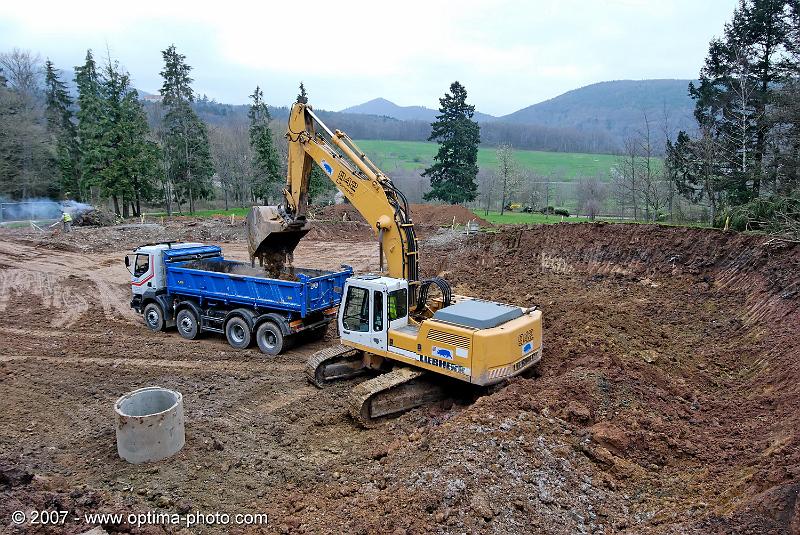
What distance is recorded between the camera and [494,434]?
23.3 ft

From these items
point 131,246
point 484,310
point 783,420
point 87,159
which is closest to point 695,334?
point 783,420

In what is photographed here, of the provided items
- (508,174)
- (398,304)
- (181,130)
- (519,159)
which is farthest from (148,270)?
(519,159)

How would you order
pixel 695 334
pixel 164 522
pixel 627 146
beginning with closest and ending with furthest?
pixel 164 522
pixel 695 334
pixel 627 146

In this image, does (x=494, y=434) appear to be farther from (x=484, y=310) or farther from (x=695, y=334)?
(x=695, y=334)

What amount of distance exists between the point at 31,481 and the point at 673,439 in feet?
26.9

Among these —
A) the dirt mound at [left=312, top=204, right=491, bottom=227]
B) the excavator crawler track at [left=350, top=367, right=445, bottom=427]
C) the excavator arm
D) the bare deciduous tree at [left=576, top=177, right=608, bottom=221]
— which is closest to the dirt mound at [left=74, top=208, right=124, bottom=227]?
the dirt mound at [left=312, top=204, right=491, bottom=227]

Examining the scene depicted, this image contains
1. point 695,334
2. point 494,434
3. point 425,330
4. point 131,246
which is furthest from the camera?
point 131,246

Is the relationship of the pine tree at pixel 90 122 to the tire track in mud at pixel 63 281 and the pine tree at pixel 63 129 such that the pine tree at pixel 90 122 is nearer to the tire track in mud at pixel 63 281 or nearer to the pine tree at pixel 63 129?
the pine tree at pixel 63 129

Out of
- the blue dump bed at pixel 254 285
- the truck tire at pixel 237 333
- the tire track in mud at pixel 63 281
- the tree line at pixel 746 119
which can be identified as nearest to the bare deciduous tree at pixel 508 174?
the tree line at pixel 746 119

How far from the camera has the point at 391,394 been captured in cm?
913

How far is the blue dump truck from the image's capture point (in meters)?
12.1

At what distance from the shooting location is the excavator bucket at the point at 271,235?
13.0 metres

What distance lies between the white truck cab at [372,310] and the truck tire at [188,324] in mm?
5147

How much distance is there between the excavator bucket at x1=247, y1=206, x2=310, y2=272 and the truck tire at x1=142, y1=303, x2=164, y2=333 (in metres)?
2.79
